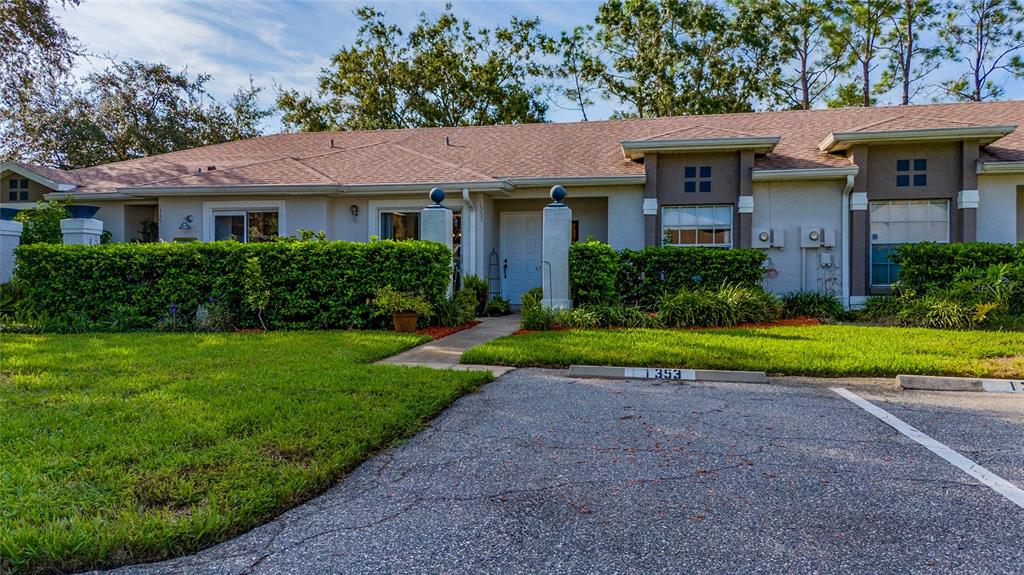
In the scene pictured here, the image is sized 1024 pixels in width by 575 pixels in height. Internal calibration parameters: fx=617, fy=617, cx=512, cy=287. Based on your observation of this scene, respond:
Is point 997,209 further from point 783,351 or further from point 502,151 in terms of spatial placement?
point 502,151

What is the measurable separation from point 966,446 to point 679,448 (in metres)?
2.01

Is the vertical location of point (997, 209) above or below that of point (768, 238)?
above

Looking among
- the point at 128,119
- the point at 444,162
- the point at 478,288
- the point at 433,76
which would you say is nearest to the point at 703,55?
the point at 433,76

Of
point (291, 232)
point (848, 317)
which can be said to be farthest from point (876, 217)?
point (291, 232)

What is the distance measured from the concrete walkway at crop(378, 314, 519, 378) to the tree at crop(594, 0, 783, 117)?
19446 mm

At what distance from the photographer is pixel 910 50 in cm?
2639

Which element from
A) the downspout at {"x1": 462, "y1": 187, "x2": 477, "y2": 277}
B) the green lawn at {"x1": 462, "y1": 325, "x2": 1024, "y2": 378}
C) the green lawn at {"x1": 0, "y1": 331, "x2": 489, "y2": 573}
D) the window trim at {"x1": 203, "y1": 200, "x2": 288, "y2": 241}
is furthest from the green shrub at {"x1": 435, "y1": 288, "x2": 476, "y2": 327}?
the window trim at {"x1": 203, "y1": 200, "x2": 288, "y2": 241}

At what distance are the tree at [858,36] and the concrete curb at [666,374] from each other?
25372 mm

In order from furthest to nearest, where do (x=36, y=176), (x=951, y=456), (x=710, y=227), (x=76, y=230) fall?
(x=36, y=176), (x=710, y=227), (x=76, y=230), (x=951, y=456)

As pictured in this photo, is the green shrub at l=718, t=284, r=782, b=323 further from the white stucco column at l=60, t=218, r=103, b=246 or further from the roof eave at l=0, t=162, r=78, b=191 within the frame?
the roof eave at l=0, t=162, r=78, b=191

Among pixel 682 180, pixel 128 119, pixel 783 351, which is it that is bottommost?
pixel 783 351

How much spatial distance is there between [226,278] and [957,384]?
10.1m

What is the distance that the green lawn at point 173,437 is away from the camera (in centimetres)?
284

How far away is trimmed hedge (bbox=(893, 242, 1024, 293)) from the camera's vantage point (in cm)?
1037
